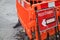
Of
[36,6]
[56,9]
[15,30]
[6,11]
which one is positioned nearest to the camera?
[36,6]

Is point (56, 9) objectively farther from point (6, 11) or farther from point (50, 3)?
point (6, 11)

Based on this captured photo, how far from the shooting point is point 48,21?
153 inches

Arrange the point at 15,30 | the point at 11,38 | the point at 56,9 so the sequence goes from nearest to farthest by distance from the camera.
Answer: the point at 56,9, the point at 11,38, the point at 15,30

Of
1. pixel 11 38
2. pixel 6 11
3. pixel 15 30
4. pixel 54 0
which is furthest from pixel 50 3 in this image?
pixel 6 11

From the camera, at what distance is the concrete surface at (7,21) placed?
20.6 feet

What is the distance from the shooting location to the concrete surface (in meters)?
6.27

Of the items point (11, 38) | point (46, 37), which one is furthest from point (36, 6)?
point (11, 38)

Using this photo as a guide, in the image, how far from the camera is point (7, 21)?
7711mm

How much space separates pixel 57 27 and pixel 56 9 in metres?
0.44

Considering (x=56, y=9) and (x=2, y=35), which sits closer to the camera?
(x=56, y=9)

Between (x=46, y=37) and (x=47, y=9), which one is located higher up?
(x=47, y=9)

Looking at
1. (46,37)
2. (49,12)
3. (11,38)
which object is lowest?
(11,38)

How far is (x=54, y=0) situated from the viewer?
4.07 metres

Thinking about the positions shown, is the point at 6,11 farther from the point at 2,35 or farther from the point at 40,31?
the point at 40,31
